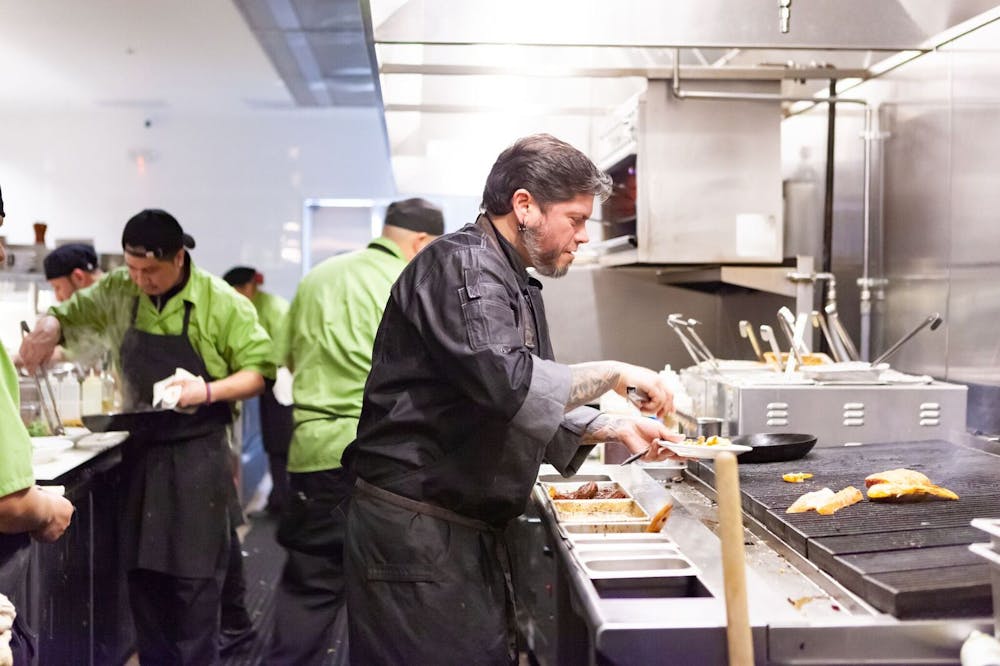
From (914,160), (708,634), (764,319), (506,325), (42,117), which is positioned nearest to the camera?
(708,634)

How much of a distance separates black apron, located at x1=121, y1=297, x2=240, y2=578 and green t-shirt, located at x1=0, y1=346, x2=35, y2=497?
4.50 feet

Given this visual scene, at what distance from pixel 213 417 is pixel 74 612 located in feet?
2.43

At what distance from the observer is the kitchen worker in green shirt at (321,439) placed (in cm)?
312

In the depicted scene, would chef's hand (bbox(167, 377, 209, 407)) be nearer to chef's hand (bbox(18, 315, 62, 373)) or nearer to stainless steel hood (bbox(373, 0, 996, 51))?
chef's hand (bbox(18, 315, 62, 373))

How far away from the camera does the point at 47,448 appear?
9.57ft

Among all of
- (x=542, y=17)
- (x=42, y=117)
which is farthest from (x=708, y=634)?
(x=42, y=117)

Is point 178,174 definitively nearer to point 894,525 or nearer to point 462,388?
point 462,388

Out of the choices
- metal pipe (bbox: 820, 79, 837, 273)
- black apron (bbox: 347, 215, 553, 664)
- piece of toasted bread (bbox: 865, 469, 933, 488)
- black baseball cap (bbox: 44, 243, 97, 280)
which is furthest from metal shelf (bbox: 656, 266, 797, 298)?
black baseball cap (bbox: 44, 243, 97, 280)

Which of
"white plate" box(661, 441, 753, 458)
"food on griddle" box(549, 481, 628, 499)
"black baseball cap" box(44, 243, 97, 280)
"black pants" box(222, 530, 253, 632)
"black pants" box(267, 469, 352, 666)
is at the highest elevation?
"black baseball cap" box(44, 243, 97, 280)

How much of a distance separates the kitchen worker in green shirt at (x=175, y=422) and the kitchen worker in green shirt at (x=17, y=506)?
1115 millimetres

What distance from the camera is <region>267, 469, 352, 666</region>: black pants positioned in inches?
123

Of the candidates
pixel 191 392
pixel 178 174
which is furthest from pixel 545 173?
pixel 178 174

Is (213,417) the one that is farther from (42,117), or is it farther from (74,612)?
(42,117)

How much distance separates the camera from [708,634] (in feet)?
4.40
